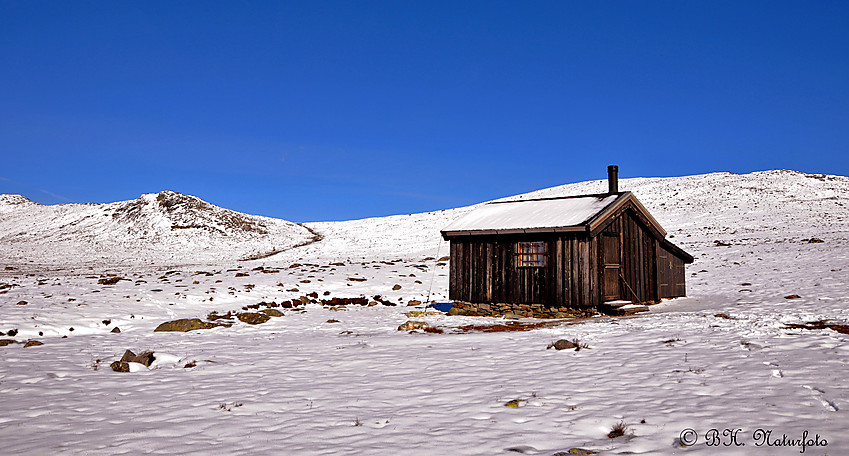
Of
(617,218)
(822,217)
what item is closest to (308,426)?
(617,218)

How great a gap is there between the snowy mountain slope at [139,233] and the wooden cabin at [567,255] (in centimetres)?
4073

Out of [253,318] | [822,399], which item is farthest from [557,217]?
[822,399]

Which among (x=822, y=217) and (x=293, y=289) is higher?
(x=822, y=217)

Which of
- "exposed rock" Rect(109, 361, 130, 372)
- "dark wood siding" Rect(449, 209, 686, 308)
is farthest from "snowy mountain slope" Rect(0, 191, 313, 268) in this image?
"exposed rock" Rect(109, 361, 130, 372)

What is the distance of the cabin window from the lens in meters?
21.7

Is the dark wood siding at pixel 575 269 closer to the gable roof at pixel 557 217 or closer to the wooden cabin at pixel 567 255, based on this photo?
the wooden cabin at pixel 567 255

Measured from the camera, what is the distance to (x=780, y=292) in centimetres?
2150

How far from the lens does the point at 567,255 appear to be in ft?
68.9

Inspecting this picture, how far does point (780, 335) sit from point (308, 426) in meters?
10.9

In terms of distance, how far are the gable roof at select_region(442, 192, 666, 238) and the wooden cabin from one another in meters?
0.04

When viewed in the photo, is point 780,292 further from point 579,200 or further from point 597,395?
point 597,395

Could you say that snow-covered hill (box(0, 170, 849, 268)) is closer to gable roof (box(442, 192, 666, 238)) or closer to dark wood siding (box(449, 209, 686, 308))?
dark wood siding (box(449, 209, 686, 308))

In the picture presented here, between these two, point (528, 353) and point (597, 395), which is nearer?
point (597, 395)

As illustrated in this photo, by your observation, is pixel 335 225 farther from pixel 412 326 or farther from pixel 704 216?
pixel 412 326
